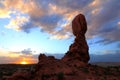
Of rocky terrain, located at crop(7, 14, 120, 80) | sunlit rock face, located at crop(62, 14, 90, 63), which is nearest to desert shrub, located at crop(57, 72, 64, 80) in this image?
rocky terrain, located at crop(7, 14, 120, 80)

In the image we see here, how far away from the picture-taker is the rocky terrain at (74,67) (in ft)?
187

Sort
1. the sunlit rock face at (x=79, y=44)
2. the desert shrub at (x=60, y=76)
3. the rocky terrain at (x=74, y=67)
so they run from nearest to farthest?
the desert shrub at (x=60, y=76) → the rocky terrain at (x=74, y=67) → the sunlit rock face at (x=79, y=44)

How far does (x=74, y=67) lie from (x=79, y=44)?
6.21 meters

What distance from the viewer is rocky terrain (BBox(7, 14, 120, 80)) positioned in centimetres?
5709

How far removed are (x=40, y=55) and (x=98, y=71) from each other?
11386mm

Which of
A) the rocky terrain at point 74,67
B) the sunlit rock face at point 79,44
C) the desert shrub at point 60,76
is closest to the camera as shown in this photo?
the desert shrub at point 60,76

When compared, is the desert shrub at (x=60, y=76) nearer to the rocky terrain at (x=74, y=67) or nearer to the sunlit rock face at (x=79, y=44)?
the rocky terrain at (x=74, y=67)

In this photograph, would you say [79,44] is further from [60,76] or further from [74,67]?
[60,76]

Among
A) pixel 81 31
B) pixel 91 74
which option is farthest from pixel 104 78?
pixel 81 31

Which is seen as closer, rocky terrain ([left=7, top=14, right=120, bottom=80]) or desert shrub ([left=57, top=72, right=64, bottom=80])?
desert shrub ([left=57, top=72, right=64, bottom=80])

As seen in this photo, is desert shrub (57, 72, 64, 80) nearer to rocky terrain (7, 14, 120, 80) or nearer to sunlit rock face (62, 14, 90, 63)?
rocky terrain (7, 14, 120, 80)

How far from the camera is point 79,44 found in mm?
65500

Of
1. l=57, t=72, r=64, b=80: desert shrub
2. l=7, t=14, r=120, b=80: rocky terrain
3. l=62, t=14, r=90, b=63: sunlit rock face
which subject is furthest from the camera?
l=62, t=14, r=90, b=63: sunlit rock face

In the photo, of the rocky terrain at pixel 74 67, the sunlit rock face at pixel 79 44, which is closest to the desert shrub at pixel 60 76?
the rocky terrain at pixel 74 67
